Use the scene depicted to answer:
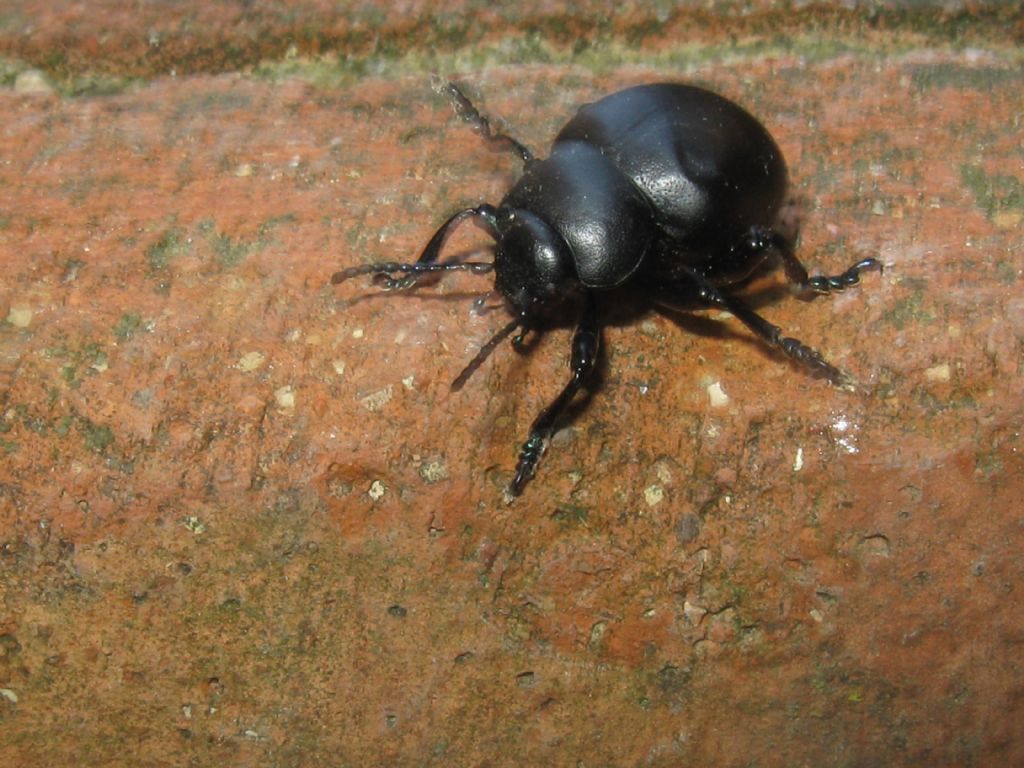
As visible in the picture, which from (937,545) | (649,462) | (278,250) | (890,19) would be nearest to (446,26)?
(278,250)

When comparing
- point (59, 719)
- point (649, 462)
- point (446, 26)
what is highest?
point (446, 26)

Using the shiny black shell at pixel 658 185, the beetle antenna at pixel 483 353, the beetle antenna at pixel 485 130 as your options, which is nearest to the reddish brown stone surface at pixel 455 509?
the beetle antenna at pixel 483 353

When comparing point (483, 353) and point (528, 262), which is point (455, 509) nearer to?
point (483, 353)

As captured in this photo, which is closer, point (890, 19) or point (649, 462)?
point (649, 462)

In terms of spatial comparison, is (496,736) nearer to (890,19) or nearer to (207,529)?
(207,529)

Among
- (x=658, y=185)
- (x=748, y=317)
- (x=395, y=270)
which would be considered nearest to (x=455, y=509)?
(x=395, y=270)

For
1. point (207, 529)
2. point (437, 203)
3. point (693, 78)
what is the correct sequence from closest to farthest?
point (207, 529) < point (437, 203) < point (693, 78)

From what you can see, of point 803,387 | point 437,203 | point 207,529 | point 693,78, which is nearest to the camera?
point 207,529
